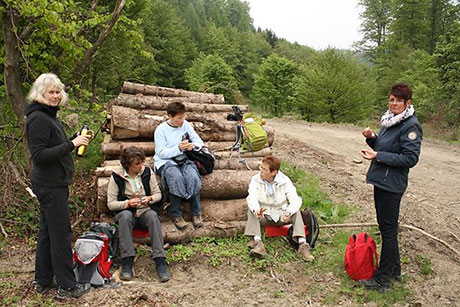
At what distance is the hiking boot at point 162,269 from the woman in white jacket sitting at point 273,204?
1.16 metres

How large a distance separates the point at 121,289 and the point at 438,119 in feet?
57.0

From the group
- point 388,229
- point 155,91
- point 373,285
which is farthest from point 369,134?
point 155,91

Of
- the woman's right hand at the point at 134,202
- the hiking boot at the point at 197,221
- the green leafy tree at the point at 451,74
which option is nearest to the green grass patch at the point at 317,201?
the hiking boot at the point at 197,221

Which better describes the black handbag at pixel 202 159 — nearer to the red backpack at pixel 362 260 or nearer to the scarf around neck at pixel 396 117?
the red backpack at pixel 362 260

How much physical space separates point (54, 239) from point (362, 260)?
133 inches

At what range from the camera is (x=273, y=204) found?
507 cm

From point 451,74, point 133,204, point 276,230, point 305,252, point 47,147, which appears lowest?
point 305,252

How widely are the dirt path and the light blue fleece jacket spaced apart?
3081 mm

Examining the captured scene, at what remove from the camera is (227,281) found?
14.4 ft

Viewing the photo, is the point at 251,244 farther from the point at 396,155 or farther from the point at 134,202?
the point at 396,155

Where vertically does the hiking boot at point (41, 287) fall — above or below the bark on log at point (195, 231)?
below

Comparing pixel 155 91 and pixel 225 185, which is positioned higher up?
pixel 155 91

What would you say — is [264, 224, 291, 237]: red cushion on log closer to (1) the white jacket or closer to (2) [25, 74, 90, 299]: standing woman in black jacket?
(1) the white jacket

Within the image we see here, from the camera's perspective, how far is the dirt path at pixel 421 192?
4809 mm
